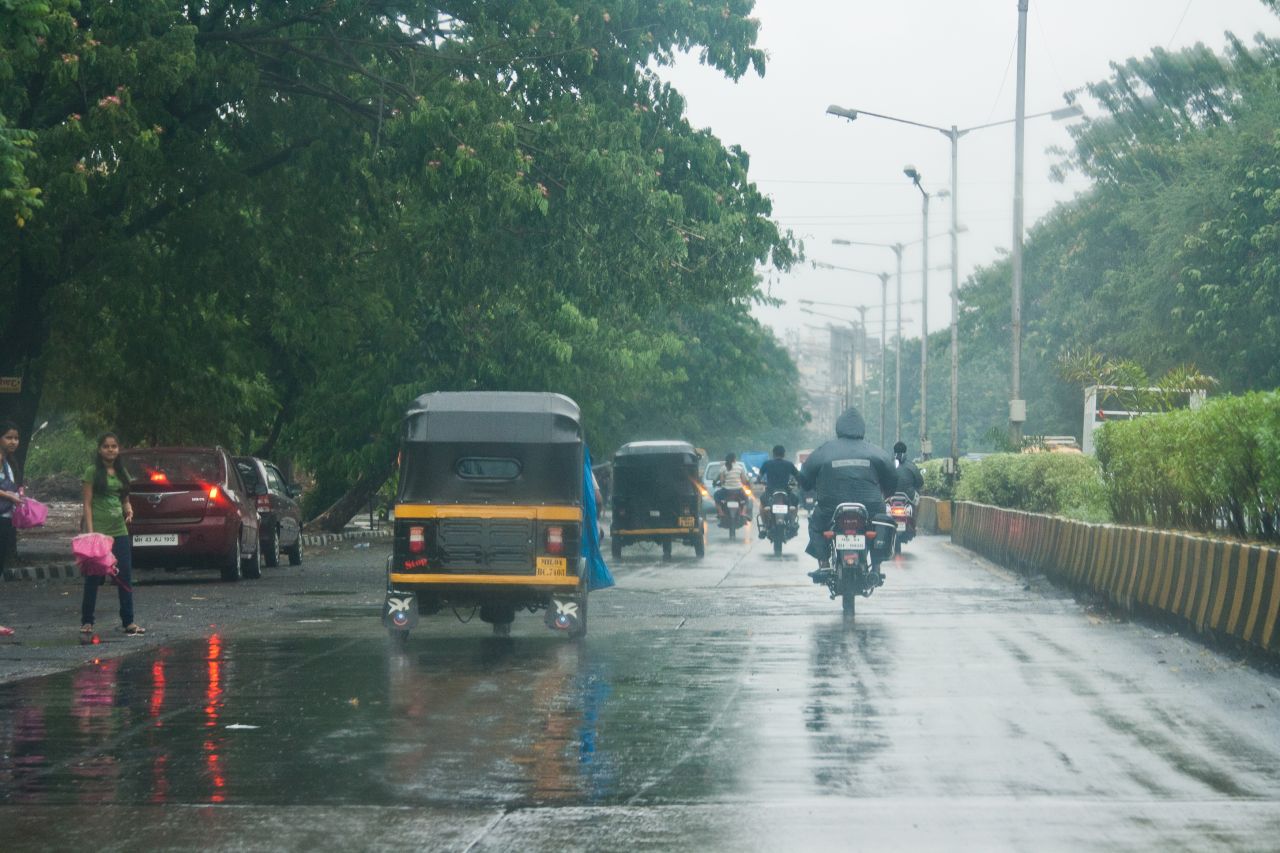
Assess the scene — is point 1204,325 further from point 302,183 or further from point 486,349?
point 302,183

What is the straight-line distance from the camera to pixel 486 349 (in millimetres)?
38219

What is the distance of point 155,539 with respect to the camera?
2414 centimetres

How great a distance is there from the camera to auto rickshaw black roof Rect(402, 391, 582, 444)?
639 inches

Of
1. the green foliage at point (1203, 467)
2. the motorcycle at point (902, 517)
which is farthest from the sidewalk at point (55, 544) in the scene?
the green foliage at point (1203, 467)

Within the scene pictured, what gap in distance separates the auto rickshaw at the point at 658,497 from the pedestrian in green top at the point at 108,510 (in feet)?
58.0

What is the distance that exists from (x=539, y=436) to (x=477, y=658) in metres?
2.56

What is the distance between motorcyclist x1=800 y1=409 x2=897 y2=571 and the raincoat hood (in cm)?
17

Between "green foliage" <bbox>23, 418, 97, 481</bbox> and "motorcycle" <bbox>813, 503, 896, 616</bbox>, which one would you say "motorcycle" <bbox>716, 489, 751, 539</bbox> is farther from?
"green foliage" <bbox>23, 418, 97, 481</bbox>

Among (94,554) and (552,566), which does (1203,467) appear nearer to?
(552,566)

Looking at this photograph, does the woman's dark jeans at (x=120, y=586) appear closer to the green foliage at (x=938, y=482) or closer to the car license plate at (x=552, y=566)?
the car license plate at (x=552, y=566)

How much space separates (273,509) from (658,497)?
25.5ft

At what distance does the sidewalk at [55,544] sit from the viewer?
86.6ft

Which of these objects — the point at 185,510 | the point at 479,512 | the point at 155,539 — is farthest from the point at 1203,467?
the point at 155,539

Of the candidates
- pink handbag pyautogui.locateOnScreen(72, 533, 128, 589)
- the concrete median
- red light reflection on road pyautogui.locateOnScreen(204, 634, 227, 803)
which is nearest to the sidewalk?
pink handbag pyautogui.locateOnScreen(72, 533, 128, 589)
